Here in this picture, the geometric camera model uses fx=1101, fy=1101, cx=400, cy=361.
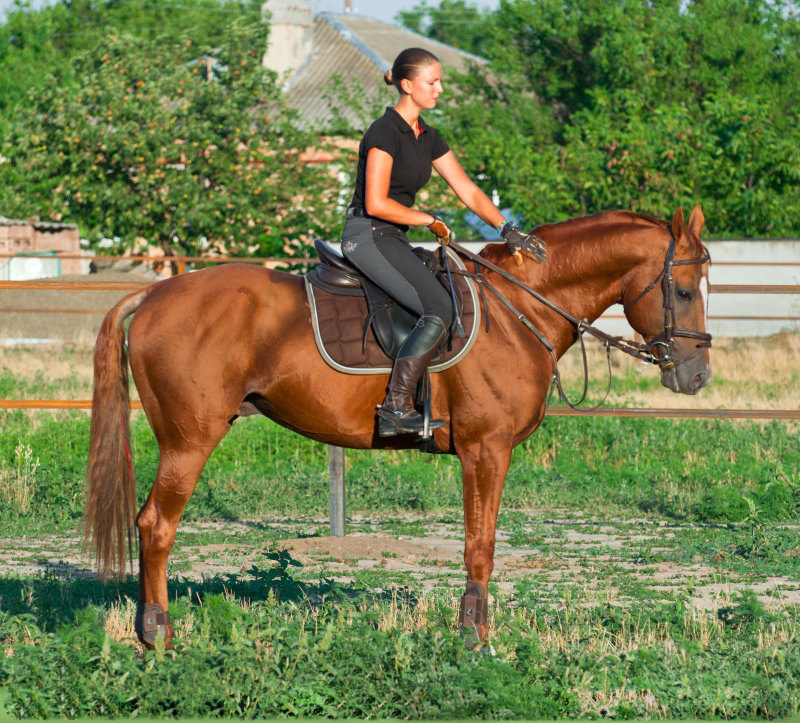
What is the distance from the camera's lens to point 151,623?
530 cm

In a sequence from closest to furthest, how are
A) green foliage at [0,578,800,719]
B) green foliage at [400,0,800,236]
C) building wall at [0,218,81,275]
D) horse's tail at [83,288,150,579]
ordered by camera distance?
green foliage at [0,578,800,719], horse's tail at [83,288,150,579], green foliage at [400,0,800,236], building wall at [0,218,81,275]

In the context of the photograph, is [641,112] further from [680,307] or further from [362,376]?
[362,376]

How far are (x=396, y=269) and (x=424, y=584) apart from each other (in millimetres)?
2337

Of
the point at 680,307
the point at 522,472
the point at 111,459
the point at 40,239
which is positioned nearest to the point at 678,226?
the point at 680,307

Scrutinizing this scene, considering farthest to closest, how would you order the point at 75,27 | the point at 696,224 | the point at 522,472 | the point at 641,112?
the point at 75,27 → the point at 641,112 → the point at 522,472 → the point at 696,224

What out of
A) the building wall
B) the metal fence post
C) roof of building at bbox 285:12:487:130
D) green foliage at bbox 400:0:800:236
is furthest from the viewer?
roof of building at bbox 285:12:487:130

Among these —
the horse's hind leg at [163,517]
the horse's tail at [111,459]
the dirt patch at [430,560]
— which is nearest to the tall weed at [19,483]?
the dirt patch at [430,560]

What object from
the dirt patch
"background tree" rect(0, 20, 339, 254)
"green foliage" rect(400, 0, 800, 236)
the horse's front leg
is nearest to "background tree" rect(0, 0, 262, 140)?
"background tree" rect(0, 20, 339, 254)

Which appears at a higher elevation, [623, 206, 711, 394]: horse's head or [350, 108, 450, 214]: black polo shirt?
[350, 108, 450, 214]: black polo shirt

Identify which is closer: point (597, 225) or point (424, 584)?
point (597, 225)

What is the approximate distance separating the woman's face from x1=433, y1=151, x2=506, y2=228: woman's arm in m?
0.37

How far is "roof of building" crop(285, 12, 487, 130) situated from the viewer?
38.0 metres

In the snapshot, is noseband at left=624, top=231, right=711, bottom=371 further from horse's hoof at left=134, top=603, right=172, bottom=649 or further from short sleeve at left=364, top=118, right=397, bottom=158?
horse's hoof at left=134, top=603, right=172, bottom=649

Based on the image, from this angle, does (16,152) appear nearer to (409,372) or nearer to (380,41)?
(409,372)
